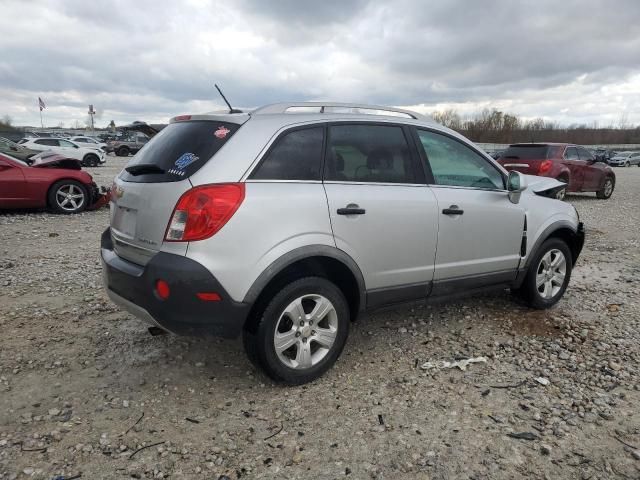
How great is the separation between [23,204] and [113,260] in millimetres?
7076

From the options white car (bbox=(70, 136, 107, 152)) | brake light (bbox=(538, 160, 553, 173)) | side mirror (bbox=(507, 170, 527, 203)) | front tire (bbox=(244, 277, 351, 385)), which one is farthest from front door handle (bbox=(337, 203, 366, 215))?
white car (bbox=(70, 136, 107, 152))

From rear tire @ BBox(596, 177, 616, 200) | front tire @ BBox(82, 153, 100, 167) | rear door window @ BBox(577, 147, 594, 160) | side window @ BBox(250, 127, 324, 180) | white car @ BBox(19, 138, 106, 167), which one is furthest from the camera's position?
front tire @ BBox(82, 153, 100, 167)

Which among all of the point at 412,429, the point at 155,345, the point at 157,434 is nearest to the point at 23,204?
the point at 155,345

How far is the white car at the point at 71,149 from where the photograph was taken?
24.0 m

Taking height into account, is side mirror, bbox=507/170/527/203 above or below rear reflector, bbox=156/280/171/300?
above

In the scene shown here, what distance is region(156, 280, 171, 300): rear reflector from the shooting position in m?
2.66

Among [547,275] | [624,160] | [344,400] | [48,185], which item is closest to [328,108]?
[344,400]

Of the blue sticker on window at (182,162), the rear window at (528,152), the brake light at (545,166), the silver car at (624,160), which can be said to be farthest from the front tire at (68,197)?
the silver car at (624,160)

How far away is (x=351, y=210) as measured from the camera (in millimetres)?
3086

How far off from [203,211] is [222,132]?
561mm

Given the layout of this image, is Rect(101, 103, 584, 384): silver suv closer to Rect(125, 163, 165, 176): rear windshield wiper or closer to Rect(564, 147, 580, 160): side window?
Rect(125, 163, 165, 176): rear windshield wiper

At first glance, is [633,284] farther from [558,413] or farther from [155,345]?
[155,345]

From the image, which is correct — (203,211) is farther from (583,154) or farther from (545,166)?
(583,154)

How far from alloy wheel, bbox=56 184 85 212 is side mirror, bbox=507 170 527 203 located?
8.31 metres
